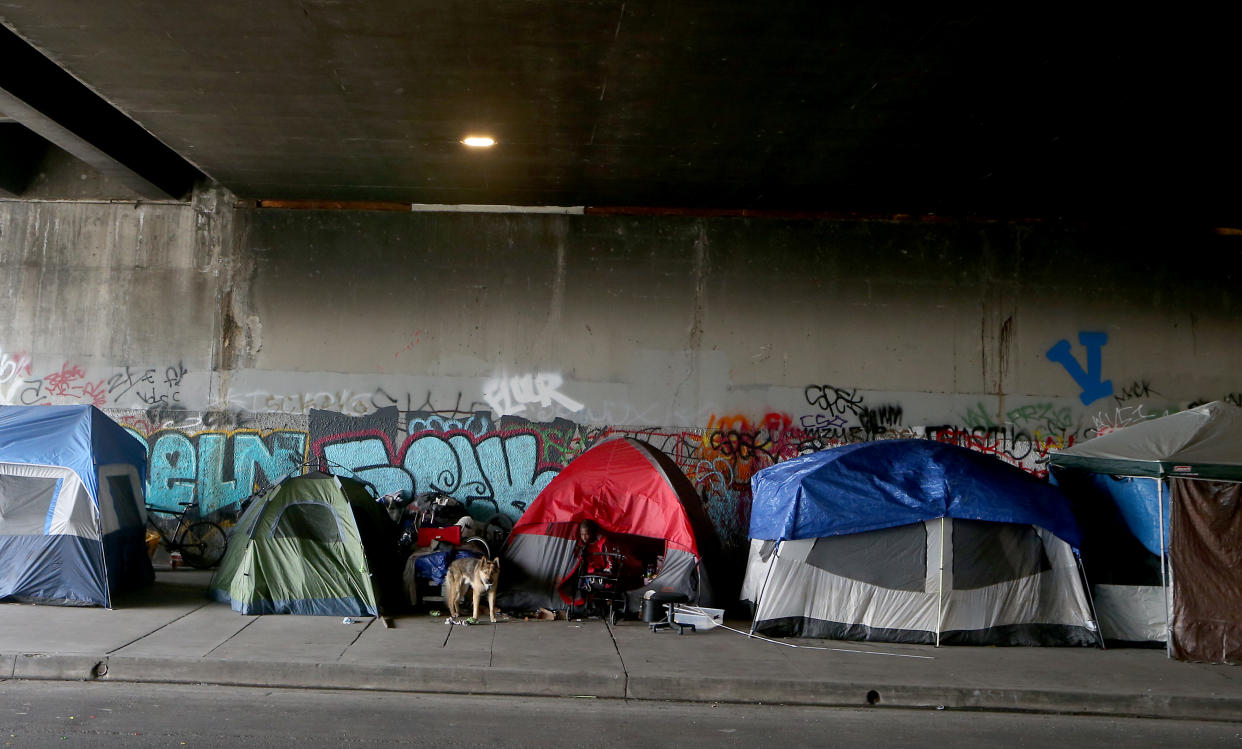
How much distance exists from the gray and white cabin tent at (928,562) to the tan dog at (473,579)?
9.43 ft

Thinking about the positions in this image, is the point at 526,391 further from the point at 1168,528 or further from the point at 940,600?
the point at 1168,528

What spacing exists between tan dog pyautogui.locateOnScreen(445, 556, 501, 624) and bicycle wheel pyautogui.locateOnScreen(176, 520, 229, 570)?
510 cm

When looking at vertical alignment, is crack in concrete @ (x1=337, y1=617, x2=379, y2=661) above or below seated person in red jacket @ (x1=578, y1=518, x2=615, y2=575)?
below

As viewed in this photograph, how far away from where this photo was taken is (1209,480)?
8961 mm

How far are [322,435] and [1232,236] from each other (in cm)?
1434

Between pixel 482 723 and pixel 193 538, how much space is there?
8553 millimetres

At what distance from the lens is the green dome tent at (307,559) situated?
9883 millimetres

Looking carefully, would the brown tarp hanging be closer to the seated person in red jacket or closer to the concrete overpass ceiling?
the concrete overpass ceiling

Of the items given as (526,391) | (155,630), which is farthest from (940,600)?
(155,630)

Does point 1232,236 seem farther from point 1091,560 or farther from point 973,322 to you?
point 1091,560

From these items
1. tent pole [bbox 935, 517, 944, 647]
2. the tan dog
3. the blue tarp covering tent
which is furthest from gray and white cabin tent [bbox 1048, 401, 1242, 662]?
the blue tarp covering tent

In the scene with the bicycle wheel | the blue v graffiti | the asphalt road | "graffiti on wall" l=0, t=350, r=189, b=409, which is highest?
the blue v graffiti

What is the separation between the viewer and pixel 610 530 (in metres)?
10.7

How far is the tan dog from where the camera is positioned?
32.3 feet
